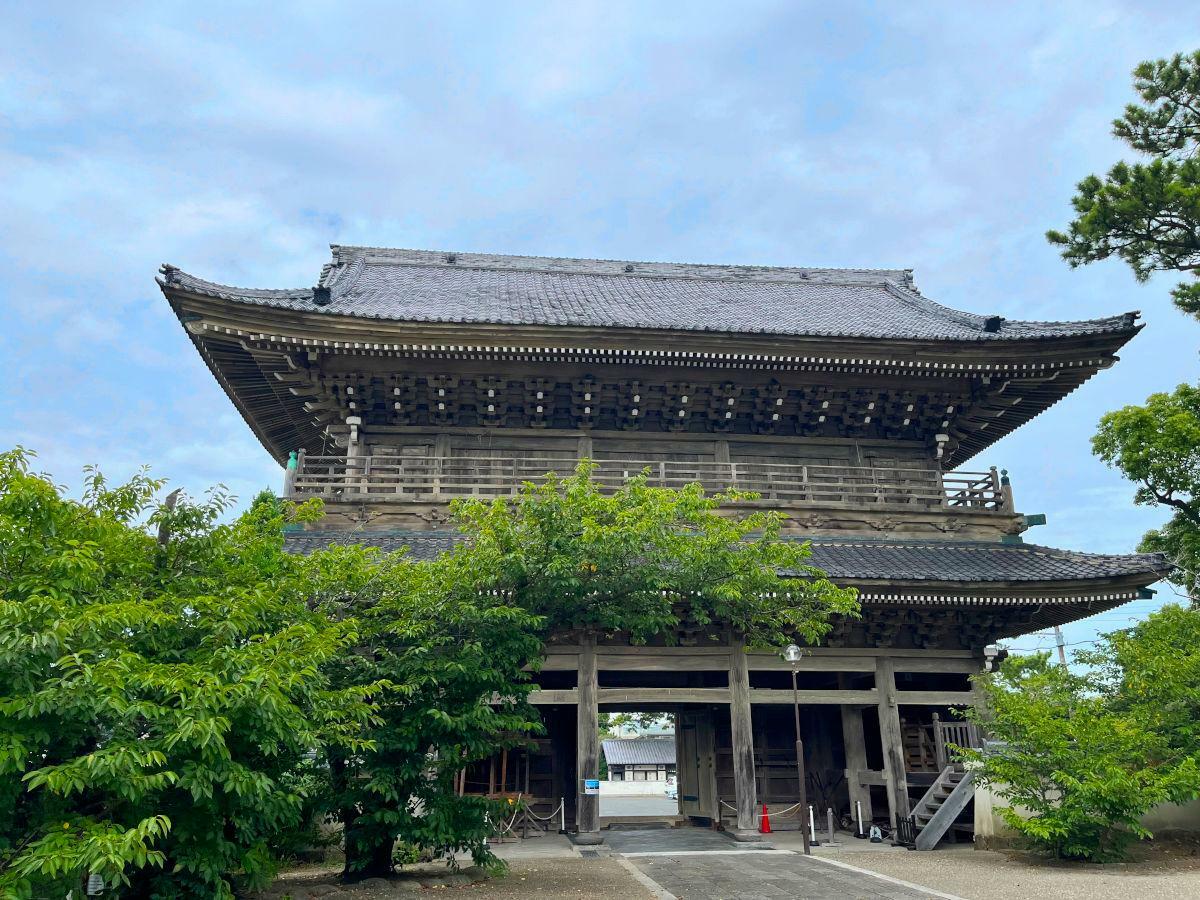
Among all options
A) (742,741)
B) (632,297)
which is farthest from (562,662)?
(632,297)

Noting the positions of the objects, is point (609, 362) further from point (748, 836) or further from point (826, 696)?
point (748, 836)

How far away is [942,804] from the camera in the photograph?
47.0 feet

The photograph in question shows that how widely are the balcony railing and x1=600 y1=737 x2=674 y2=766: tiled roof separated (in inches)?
2021

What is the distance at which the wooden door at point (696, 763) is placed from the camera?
17.5 metres

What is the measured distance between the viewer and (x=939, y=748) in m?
15.4

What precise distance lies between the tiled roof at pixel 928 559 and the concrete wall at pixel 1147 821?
149 inches

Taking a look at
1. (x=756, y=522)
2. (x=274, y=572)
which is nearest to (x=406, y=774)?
(x=274, y=572)

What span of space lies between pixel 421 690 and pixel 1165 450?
1767cm

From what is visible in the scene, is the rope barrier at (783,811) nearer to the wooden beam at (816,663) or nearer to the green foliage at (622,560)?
the wooden beam at (816,663)

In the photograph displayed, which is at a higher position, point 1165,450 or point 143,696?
point 1165,450

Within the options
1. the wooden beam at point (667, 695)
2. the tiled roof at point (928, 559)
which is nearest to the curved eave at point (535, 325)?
the tiled roof at point (928, 559)

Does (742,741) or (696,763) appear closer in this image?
(742,741)

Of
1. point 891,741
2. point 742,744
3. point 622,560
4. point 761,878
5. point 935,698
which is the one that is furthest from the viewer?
point 935,698

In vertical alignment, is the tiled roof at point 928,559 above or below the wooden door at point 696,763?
→ above
